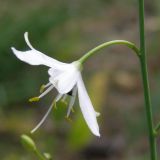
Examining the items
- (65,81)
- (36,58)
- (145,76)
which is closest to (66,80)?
(65,81)

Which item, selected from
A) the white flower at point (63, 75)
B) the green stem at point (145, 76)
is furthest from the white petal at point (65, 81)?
the green stem at point (145, 76)

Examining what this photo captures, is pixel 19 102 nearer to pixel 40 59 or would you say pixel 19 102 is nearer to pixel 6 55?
pixel 6 55

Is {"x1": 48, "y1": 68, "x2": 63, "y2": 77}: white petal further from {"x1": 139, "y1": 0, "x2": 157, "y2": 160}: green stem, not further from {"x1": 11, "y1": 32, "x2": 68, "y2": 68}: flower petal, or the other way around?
{"x1": 139, "y1": 0, "x2": 157, "y2": 160}: green stem

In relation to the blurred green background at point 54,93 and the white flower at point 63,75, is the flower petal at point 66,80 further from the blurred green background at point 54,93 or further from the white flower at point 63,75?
the blurred green background at point 54,93

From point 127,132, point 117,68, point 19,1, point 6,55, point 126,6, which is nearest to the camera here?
point 127,132

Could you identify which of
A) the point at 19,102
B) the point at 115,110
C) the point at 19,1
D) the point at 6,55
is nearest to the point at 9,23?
the point at 6,55

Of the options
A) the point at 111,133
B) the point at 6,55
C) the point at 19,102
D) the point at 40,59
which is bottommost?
the point at 111,133

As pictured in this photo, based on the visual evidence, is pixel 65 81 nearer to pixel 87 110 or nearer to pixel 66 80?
pixel 66 80
